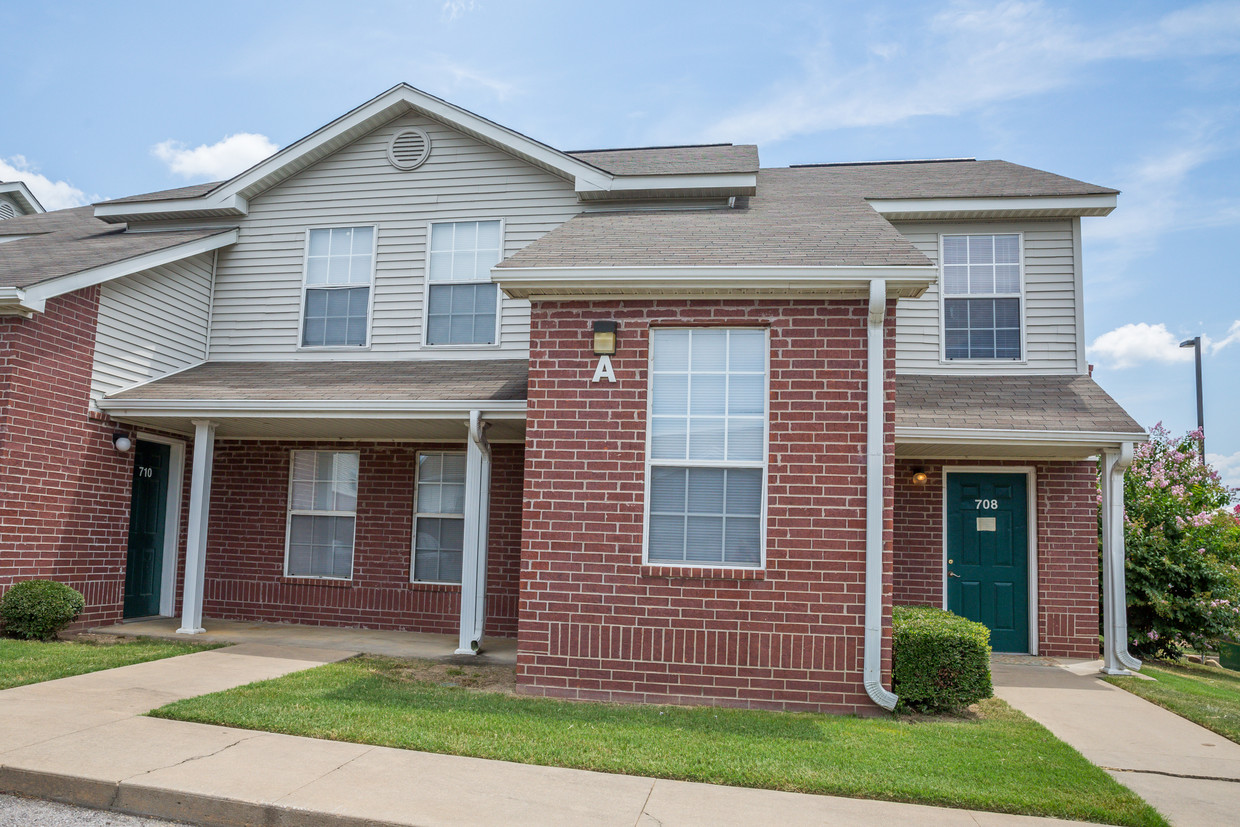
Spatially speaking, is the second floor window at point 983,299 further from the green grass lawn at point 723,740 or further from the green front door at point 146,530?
the green front door at point 146,530

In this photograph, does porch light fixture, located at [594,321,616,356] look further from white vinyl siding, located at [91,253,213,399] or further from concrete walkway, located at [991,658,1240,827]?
white vinyl siding, located at [91,253,213,399]

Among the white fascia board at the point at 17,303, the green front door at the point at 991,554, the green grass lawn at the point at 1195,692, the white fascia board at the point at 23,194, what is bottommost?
the green grass lawn at the point at 1195,692

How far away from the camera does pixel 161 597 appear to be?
37.9 ft

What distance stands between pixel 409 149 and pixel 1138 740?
1039 centimetres

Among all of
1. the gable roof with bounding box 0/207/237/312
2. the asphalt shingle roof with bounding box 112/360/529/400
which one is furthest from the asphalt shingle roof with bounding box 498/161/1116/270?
the gable roof with bounding box 0/207/237/312

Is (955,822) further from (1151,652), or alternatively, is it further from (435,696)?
(1151,652)

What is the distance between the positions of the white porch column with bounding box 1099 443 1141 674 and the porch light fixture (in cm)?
577

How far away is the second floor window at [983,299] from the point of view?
1098 cm

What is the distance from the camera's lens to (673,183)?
10.9 meters

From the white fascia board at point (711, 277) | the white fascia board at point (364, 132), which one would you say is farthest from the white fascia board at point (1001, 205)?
the white fascia board at point (711, 277)

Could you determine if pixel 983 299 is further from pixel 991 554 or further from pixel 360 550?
pixel 360 550

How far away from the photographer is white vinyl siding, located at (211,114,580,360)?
11.2 metres

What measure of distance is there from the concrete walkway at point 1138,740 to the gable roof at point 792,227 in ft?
12.8

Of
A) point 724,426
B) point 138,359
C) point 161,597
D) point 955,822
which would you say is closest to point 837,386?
point 724,426
